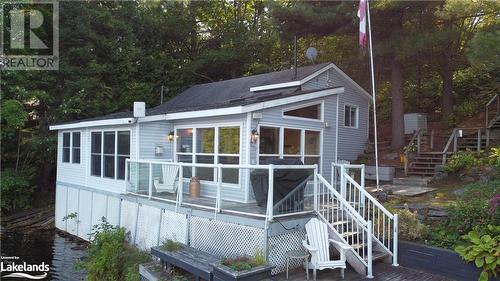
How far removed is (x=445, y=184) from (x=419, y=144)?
8.44 feet

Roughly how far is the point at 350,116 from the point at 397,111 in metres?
2.68

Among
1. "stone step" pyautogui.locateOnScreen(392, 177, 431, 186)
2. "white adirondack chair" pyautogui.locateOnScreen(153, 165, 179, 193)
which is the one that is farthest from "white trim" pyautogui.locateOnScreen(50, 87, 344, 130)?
"stone step" pyautogui.locateOnScreen(392, 177, 431, 186)

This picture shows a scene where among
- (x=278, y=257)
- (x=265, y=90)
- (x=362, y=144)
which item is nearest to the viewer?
(x=278, y=257)

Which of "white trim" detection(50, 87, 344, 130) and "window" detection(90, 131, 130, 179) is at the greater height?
"white trim" detection(50, 87, 344, 130)

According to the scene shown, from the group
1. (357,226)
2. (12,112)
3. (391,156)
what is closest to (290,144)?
(357,226)

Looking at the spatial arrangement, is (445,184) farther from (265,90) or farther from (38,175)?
(38,175)

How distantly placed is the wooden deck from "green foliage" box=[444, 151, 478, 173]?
18.4ft

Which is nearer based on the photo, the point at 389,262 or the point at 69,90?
the point at 389,262

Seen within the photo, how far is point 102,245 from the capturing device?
9570mm

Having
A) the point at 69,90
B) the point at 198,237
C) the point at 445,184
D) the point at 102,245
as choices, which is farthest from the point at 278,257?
the point at 69,90

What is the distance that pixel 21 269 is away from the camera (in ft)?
35.5

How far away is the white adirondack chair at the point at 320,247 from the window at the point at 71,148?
32.2ft

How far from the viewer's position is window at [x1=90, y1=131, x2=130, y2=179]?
11.4 meters

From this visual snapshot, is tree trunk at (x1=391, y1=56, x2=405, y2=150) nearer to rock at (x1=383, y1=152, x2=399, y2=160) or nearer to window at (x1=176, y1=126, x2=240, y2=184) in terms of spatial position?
rock at (x1=383, y1=152, x2=399, y2=160)
